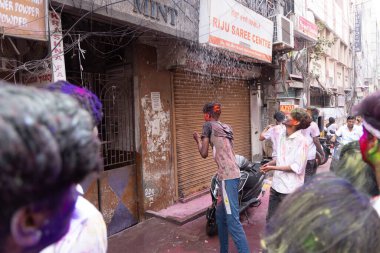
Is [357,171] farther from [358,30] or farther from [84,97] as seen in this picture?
[358,30]

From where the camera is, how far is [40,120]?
20.2 inches

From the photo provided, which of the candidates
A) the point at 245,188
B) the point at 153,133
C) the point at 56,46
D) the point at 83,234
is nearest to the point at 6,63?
the point at 56,46

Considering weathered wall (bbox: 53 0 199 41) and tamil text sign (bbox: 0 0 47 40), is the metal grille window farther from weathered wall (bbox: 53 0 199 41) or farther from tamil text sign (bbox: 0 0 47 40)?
tamil text sign (bbox: 0 0 47 40)

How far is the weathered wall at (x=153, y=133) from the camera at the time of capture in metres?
5.11

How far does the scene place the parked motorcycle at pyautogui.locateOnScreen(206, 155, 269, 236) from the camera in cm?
457

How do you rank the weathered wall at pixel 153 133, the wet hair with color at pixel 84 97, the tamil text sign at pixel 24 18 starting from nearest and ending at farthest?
the wet hair with color at pixel 84 97 → the tamil text sign at pixel 24 18 → the weathered wall at pixel 153 133

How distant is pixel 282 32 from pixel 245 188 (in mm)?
4036

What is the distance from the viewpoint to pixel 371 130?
1190mm

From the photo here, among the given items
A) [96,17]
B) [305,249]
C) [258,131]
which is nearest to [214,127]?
[96,17]

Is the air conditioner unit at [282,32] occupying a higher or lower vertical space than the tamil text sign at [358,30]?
lower

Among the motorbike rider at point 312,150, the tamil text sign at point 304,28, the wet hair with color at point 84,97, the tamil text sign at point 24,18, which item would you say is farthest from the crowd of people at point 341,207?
the tamil text sign at point 304,28

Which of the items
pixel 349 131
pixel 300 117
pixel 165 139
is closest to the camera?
pixel 300 117

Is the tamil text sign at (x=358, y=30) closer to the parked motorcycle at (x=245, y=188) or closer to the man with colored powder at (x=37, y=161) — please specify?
the parked motorcycle at (x=245, y=188)

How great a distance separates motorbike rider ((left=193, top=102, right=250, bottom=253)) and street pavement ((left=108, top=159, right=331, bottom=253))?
697mm
